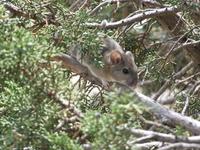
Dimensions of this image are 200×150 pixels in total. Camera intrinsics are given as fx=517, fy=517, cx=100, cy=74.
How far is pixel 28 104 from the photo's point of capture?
6.28ft

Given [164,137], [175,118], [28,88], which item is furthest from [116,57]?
[164,137]

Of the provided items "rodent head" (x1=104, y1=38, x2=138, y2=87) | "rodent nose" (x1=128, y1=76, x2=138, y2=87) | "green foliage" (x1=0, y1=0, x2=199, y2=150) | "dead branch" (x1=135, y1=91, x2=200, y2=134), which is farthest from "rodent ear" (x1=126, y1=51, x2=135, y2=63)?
"green foliage" (x1=0, y1=0, x2=199, y2=150)

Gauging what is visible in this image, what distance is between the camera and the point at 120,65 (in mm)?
4059

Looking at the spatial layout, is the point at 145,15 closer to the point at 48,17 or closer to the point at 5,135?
the point at 48,17

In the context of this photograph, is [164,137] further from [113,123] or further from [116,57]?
[116,57]

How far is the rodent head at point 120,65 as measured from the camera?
3.74 meters

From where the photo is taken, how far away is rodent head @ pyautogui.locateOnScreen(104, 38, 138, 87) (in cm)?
374

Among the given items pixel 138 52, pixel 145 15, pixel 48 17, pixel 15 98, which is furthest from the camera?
pixel 138 52

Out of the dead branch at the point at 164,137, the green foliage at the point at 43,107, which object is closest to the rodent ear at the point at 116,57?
the green foliage at the point at 43,107

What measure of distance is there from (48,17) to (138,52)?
3.28ft

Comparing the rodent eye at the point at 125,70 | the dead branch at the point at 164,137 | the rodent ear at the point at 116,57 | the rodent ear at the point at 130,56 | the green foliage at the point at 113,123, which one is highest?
the rodent ear at the point at 116,57

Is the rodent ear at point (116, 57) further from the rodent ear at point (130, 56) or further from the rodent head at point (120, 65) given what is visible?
the rodent ear at point (130, 56)

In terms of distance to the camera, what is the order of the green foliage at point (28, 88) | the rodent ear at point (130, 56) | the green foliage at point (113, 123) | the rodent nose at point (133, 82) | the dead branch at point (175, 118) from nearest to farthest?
1. the green foliage at point (113, 123)
2. the green foliage at point (28, 88)
3. the dead branch at point (175, 118)
4. the rodent ear at point (130, 56)
5. the rodent nose at point (133, 82)

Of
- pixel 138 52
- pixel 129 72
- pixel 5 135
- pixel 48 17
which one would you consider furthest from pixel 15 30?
pixel 129 72
